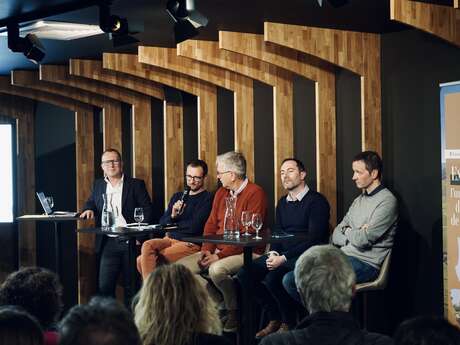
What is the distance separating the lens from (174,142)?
9.65 meters

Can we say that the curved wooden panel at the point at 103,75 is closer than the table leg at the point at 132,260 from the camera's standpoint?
No

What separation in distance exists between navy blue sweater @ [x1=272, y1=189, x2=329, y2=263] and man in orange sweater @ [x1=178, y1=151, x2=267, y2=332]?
0.30 metres

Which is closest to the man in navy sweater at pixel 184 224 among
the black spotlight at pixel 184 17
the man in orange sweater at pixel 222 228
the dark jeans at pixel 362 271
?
the man in orange sweater at pixel 222 228

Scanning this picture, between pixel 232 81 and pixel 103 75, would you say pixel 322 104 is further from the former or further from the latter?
pixel 103 75

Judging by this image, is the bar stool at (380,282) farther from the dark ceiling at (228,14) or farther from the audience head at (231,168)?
the dark ceiling at (228,14)

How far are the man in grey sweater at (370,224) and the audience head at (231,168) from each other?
3.85 feet

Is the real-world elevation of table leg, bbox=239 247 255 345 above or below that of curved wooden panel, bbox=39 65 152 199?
below

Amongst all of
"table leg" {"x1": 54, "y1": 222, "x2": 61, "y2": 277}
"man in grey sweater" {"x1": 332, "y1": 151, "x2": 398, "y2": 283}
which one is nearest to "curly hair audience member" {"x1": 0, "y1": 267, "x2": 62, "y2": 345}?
"man in grey sweater" {"x1": 332, "y1": 151, "x2": 398, "y2": 283}

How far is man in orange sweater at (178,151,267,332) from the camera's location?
24.3 ft

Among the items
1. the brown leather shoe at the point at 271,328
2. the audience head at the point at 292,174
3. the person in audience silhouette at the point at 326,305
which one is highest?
the audience head at the point at 292,174

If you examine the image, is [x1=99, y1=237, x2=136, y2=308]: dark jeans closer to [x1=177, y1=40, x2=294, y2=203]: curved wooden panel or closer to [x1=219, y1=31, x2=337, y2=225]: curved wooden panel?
[x1=177, y1=40, x2=294, y2=203]: curved wooden panel

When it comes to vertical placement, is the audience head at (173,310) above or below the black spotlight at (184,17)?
below

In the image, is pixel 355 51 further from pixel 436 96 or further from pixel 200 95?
pixel 200 95

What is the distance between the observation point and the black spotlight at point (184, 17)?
597 cm
